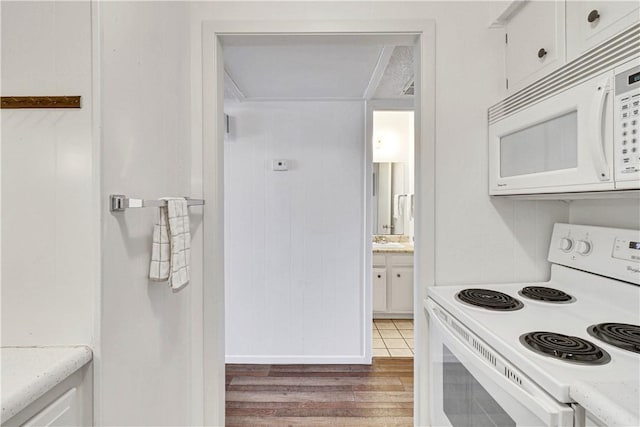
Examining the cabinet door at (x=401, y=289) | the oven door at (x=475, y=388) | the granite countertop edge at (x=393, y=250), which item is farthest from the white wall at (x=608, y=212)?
the cabinet door at (x=401, y=289)

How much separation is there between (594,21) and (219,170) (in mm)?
1406

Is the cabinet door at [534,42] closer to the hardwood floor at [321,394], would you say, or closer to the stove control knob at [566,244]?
the stove control knob at [566,244]

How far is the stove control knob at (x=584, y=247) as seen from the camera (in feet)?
3.99

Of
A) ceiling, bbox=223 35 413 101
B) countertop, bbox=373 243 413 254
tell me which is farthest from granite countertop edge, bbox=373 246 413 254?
ceiling, bbox=223 35 413 101

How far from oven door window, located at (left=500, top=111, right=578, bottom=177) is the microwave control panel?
5.3 inches

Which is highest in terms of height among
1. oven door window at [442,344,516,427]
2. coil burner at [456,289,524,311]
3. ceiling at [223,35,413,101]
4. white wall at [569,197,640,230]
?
ceiling at [223,35,413,101]

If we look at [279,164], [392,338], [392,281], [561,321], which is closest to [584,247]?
[561,321]

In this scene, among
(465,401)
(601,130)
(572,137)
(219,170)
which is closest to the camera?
(601,130)

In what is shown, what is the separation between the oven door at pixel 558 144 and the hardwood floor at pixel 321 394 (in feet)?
5.08

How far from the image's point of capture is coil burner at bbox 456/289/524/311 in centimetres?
110

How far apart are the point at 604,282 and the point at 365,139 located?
1756 mm

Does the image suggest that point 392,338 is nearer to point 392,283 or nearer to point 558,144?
point 392,283

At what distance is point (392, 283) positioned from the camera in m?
3.60

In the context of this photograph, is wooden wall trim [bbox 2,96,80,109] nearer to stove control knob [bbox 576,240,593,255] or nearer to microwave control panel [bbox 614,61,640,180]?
microwave control panel [bbox 614,61,640,180]
